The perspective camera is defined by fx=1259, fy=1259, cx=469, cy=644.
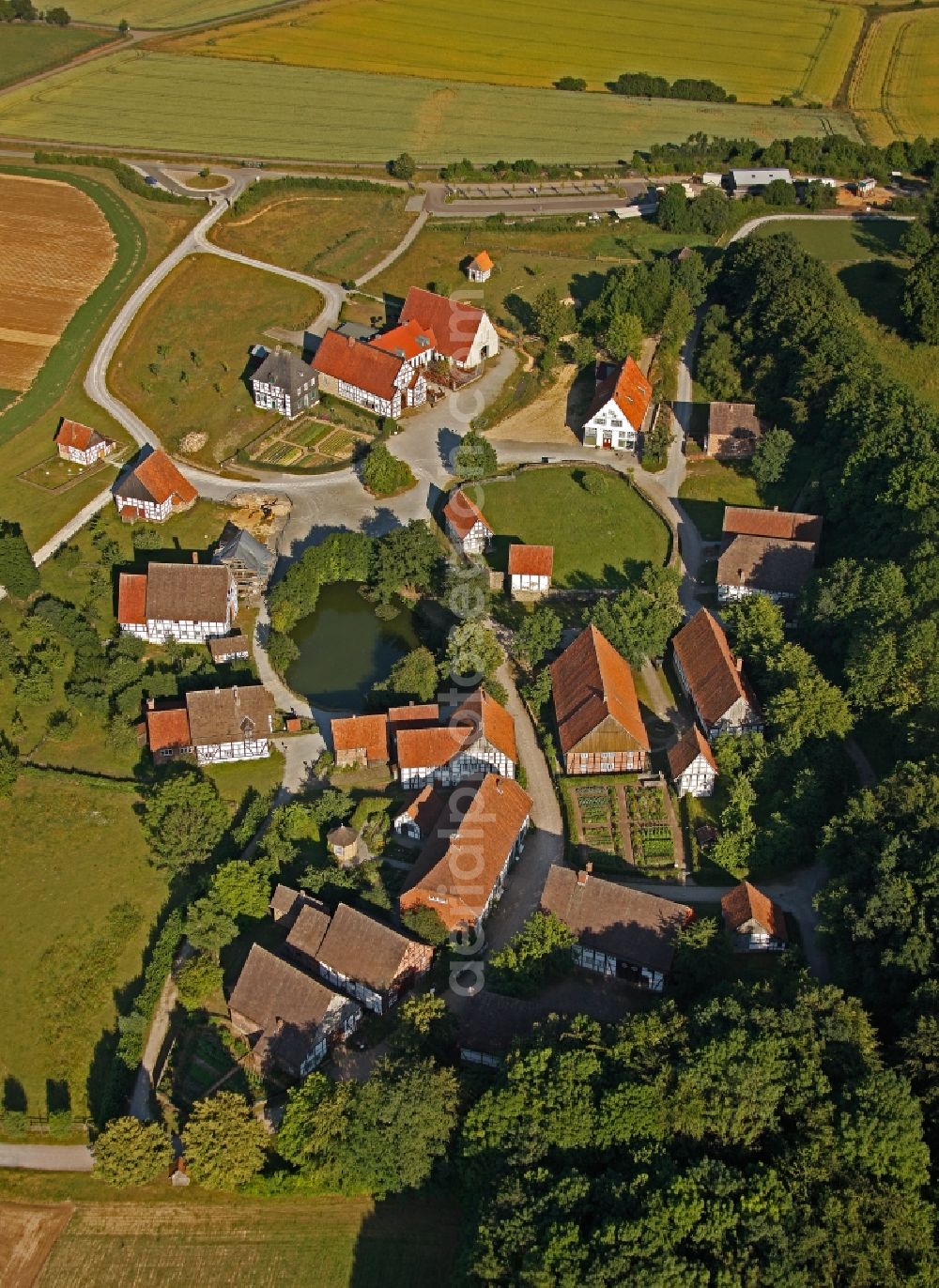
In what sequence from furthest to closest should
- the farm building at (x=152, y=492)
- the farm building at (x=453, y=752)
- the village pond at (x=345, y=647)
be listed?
the farm building at (x=152, y=492) → the village pond at (x=345, y=647) → the farm building at (x=453, y=752)

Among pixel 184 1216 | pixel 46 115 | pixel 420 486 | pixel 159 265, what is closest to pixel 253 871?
pixel 184 1216

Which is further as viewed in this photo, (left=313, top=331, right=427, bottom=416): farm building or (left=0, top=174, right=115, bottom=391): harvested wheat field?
(left=0, top=174, right=115, bottom=391): harvested wheat field

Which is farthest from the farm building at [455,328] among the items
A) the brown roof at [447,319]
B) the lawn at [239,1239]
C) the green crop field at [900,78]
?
the lawn at [239,1239]

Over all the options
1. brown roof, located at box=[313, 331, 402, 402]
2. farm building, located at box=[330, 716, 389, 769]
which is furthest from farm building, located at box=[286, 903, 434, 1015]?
brown roof, located at box=[313, 331, 402, 402]

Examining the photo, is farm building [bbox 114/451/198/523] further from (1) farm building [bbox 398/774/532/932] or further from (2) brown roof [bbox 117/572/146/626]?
(1) farm building [bbox 398/774/532/932]

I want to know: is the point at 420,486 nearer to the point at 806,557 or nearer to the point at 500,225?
the point at 806,557

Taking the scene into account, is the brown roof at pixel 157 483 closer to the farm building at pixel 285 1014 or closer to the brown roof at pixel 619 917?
the farm building at pixel 285 1014
